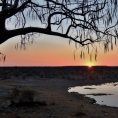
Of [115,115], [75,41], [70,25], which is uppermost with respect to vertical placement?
[70,25]

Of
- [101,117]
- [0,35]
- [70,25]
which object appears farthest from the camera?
[101,117]

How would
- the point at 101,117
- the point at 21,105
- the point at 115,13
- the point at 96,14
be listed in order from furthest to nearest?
1. the point at 21,105
2. the point at 101,117
3. the point at 96,14
4. the point at 115,13

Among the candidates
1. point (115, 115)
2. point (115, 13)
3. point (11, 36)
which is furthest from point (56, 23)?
point (115, 115)

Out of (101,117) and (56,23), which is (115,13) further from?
(101,117)

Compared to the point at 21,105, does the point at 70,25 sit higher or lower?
higher

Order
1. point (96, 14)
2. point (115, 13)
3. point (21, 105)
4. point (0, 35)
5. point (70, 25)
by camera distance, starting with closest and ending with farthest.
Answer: point (115, 13)
point (96, 14)
point (0, 35)
point (70, 25)
point (21, 105)

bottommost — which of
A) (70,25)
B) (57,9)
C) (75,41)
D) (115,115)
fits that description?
(115,115)

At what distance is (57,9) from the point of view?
25.0 feet

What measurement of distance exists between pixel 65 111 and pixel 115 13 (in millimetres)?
10868

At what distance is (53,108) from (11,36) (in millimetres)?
8953

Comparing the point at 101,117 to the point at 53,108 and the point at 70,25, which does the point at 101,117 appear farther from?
the point at 70,25

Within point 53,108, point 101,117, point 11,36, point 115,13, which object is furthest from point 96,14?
point 53,108

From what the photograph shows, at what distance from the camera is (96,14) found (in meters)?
6.30

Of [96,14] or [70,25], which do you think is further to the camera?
[70,25]
